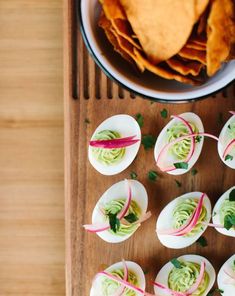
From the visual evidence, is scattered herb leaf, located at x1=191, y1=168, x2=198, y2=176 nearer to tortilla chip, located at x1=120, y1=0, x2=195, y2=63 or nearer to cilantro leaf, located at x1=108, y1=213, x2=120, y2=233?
cilantro leaf, located at x1=108, y1=213, x2=120, y2=233

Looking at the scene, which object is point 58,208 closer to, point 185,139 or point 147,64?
point 185,139

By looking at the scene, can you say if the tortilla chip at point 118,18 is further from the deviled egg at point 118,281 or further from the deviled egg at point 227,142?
the deviled egg at point 118,281

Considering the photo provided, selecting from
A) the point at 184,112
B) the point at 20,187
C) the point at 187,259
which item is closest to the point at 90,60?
the point at 184,112

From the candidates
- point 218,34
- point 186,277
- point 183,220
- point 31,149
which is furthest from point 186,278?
point 218,34

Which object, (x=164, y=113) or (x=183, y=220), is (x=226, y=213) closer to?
(x=183, y=220)

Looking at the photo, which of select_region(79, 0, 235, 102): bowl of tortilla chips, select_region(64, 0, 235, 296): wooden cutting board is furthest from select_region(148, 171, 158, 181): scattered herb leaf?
select_region(79, 0, 235, 102): bowl of tortilla chips
